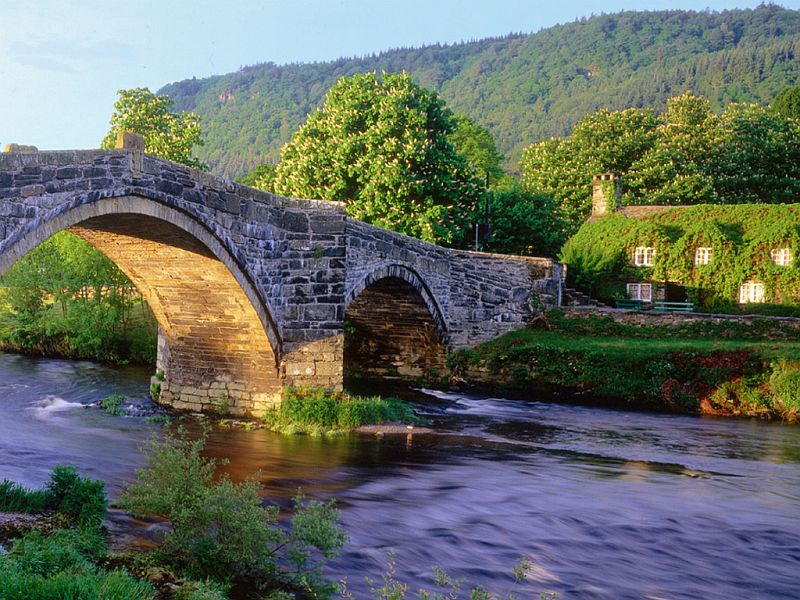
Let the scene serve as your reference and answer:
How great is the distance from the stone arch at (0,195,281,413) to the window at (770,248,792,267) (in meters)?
23.2

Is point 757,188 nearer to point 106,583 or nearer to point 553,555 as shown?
point 553,555

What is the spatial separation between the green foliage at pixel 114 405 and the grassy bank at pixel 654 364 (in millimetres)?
10931

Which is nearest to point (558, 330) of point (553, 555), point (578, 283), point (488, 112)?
point (578, 283)

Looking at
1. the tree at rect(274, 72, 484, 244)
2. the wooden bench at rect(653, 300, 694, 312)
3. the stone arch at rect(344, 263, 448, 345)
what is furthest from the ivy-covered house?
the stone arch at rect(344, 263, 448, 345)

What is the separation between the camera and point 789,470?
16.2 m

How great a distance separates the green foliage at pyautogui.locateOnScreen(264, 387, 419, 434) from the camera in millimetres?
18203

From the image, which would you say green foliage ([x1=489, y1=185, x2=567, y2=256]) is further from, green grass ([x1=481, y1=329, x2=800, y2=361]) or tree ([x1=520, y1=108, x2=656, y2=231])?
tree ([x1=520, y1=108, x2=656, y2=231])

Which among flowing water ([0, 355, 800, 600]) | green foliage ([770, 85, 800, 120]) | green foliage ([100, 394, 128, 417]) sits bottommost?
flowing water ([0, 355, 800, 600])

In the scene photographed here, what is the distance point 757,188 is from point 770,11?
343 feet

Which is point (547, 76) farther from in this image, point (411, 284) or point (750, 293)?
point (411, 284)

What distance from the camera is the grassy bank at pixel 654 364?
22.4 meters

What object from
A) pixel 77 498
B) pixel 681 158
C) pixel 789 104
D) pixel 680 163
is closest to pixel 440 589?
pixel 77 498

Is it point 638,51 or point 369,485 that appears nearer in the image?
point 369,485

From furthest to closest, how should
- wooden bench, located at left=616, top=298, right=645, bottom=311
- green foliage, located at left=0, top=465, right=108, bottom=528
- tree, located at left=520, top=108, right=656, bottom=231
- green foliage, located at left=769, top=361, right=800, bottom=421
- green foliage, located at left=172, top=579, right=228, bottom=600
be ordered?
1. tree, located at left=520, top=108, right=656, bottom=231
2. wooden bench, located at left=616, top=298, right=645, bottom=311
3. green foliage, located at left=769, top=361, right=800, bottom=421
4. green foliage, located at left=0, top=465, right=108, bottom=528
5. green foliage, located at left=172, top=579, right=228, bottom=600
